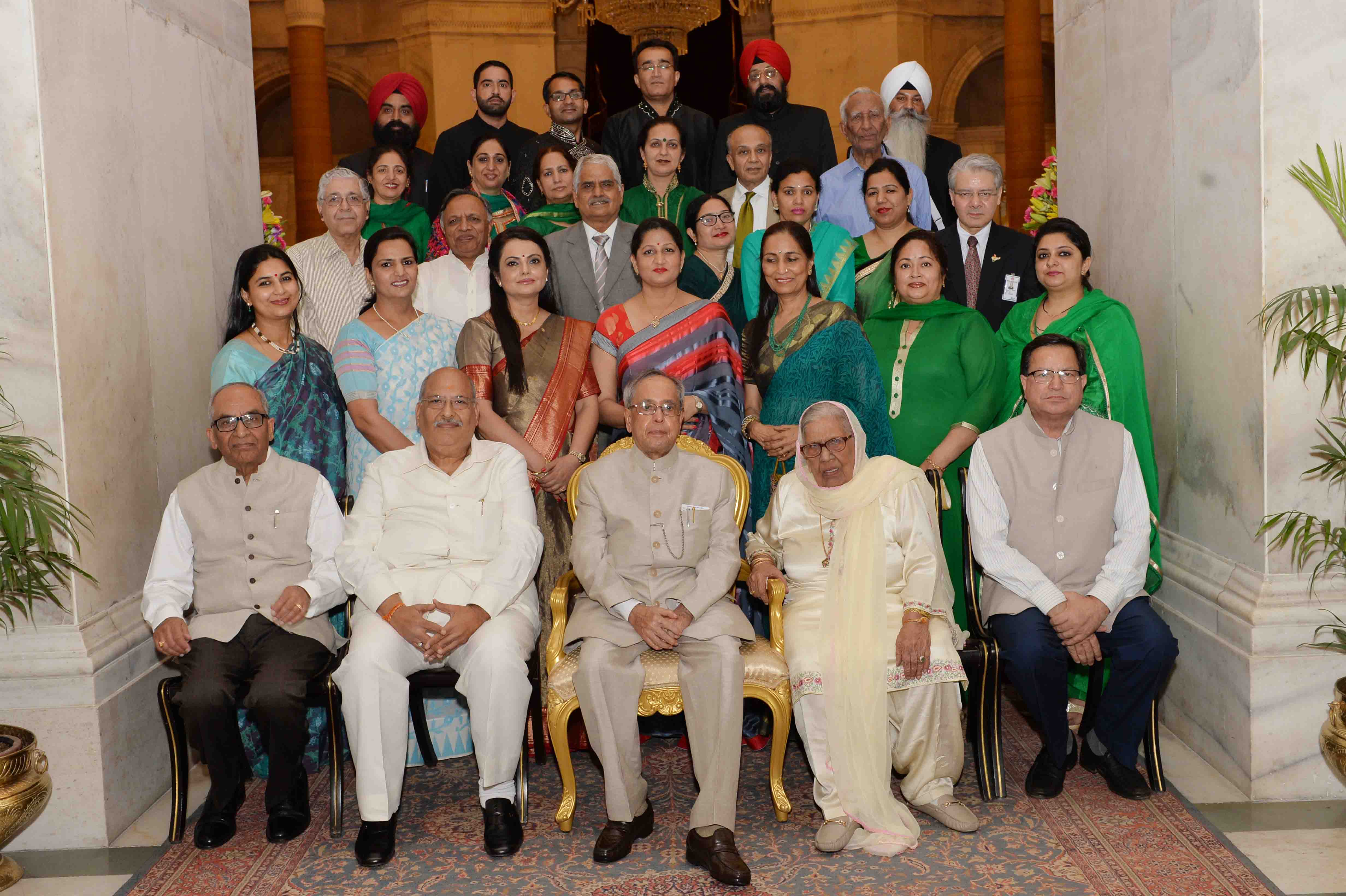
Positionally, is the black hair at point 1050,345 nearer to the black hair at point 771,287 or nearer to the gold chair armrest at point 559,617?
the black hair at point 771,287

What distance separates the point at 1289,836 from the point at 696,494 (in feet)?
6.83

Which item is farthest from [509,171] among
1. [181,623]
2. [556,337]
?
[181,623]

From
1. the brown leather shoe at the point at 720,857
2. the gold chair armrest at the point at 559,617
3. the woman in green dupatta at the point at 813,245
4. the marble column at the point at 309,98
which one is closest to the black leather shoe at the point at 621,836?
the brown leather shoe at the point at 720,857

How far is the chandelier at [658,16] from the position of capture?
995 cm

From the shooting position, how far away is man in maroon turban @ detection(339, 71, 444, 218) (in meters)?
6.36

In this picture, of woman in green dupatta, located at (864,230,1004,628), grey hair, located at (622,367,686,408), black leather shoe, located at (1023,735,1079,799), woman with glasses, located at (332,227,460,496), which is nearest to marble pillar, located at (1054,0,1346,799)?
black leather shoe, located at (1023,735,1079,799)

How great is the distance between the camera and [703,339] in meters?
4.50

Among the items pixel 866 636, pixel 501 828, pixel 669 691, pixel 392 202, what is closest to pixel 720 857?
pixel 669 691

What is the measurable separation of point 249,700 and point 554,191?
280 centimetres

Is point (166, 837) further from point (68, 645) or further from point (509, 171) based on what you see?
point (509, 171)

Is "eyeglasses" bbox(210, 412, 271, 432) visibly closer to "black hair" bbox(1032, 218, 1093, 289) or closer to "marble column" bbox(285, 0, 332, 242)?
"black hair" bbox(1032, 218, 1093, 289)

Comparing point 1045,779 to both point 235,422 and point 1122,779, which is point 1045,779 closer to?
point 1122,779

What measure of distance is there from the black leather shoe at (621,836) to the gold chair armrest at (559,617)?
527 mm

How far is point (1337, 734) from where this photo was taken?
346 centimetres
